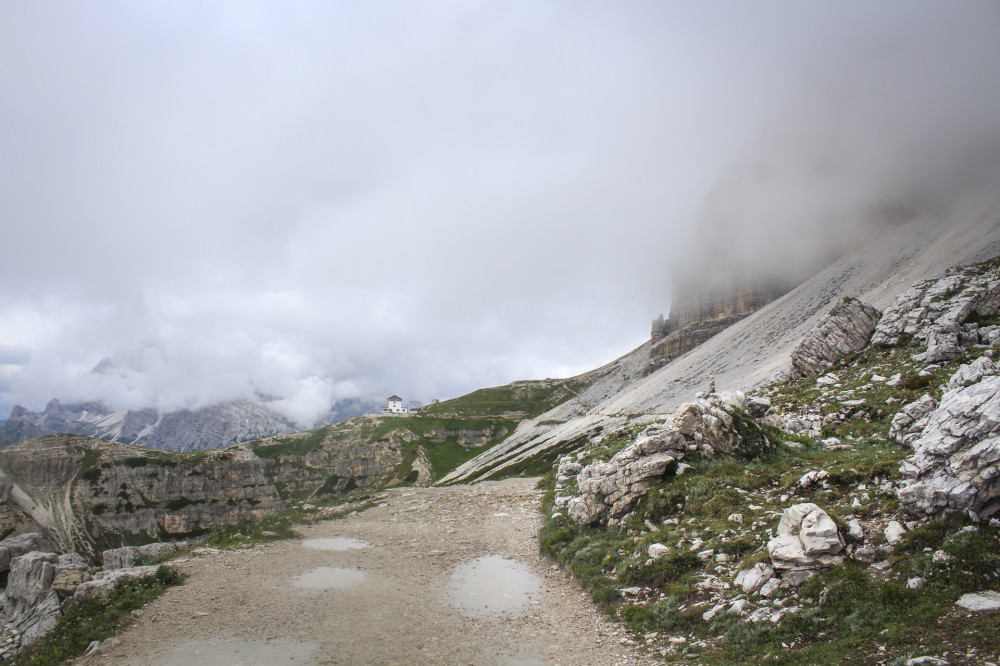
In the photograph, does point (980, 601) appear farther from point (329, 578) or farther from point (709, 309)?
point (709, 309)

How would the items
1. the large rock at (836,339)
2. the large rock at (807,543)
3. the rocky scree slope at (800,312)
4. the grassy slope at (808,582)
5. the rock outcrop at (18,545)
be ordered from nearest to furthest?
the grassy slope at (808,582)
the large rock at (807,543)
the rock outcrop at (18,545)
the large rock at (836,339)
the rocky scree slope at (800,312)

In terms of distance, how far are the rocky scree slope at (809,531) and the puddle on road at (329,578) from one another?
334 inches

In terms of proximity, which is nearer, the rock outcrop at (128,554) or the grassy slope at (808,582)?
the grassy slope at (808,582)

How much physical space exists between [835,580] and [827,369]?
1601 inches

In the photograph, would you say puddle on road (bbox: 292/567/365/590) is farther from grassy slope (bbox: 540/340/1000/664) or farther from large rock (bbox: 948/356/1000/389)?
large rock (bbox: 948/356/1000/389)

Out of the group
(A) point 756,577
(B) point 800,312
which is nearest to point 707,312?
(B) point 800,312

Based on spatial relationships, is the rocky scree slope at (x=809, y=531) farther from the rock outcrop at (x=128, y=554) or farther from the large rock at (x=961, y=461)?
the rock outcrop at (x=128, y=554)

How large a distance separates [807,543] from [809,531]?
0.33 meters

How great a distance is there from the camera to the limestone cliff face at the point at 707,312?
153m

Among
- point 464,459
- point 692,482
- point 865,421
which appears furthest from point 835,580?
point 464,459

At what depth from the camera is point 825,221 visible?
14525cm

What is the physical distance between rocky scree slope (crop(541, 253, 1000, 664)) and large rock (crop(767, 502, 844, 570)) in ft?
0.11

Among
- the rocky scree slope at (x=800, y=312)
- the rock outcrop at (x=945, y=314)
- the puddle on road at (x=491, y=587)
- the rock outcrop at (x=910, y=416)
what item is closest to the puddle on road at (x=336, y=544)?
the puddle on road at (x=491, y=587)

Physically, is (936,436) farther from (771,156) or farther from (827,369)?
(771,156)
